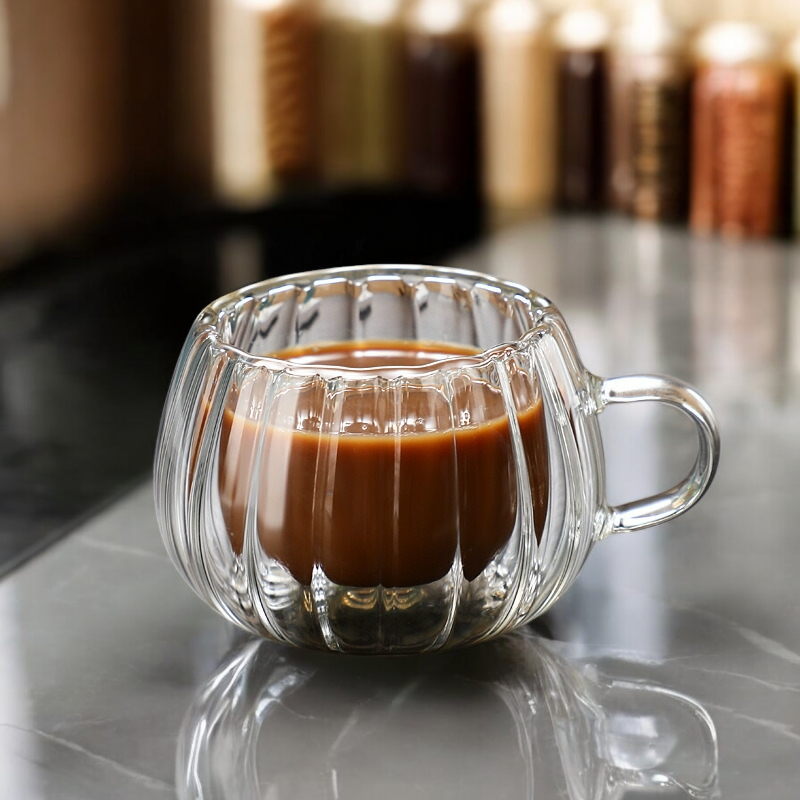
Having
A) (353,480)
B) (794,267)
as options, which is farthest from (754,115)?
(353,480)

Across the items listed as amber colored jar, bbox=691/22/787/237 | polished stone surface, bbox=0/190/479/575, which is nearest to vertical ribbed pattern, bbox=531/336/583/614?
polished stone surface, bbox=0/190/479/575

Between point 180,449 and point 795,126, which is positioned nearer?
point 180,449

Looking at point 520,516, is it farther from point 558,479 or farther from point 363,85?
point 363,85

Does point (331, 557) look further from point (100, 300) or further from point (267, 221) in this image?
point (267, 221)

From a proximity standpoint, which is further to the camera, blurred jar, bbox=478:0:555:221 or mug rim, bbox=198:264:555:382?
blurred jar, bbox=478:0:555:221

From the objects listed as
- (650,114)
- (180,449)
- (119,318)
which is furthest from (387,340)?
(650,114)

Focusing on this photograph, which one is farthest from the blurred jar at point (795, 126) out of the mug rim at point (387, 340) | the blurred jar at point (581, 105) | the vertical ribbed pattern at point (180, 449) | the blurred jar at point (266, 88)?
the vertical ribbed pattern at point (180, 449)

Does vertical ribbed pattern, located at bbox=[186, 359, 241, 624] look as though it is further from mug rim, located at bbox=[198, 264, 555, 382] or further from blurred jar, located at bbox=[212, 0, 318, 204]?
blurred jar, located at bbox=[212, 0, 318, 204]

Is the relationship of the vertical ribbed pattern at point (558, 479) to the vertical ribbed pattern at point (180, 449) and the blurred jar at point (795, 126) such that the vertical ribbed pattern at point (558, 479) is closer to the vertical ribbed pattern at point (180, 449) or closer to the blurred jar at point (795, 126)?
the vertical ribbed pattern at point (180, 449)
